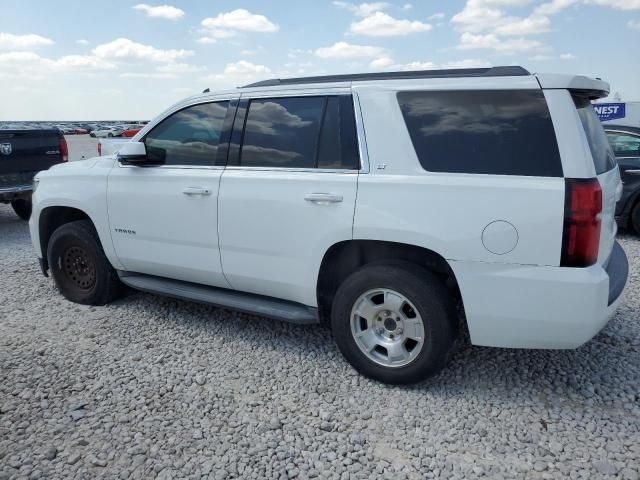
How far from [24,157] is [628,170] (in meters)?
9.02

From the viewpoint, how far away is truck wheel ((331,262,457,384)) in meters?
2.98

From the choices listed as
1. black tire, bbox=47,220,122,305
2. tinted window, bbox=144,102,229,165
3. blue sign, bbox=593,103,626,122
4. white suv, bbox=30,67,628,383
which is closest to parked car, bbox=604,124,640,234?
white suv, bbox=30,67,628,383

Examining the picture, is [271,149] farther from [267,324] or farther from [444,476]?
[444,476]

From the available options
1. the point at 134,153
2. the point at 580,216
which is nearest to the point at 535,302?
the point at 580,216

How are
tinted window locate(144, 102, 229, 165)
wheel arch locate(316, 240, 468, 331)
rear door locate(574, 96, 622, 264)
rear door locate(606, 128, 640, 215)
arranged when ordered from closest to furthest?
rear door locate(574, 96, 622, 264), wheel arch locate(316, 240, 468, 331), tinted window locate(144, 102, 229, 165), rear door locate(606, 128, 640, 215)

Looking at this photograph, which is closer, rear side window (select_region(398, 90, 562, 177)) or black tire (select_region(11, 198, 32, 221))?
rear side window (select_region(398, 90, 562, 177))

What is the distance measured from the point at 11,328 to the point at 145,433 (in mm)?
2099

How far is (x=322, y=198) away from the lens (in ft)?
10.4

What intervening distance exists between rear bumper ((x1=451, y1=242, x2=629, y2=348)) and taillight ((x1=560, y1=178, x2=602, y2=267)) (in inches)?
4.5

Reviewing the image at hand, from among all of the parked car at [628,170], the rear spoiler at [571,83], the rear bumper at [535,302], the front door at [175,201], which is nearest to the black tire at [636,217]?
the parked car at [628,170]

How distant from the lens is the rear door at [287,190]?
320cm

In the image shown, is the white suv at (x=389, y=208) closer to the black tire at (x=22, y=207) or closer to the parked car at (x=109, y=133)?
the black tire at (x=22, y=207)

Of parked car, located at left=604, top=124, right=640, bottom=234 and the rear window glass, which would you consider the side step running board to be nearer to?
the rear window glass

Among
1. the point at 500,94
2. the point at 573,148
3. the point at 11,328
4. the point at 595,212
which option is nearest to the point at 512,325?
A: the point at 595,212
